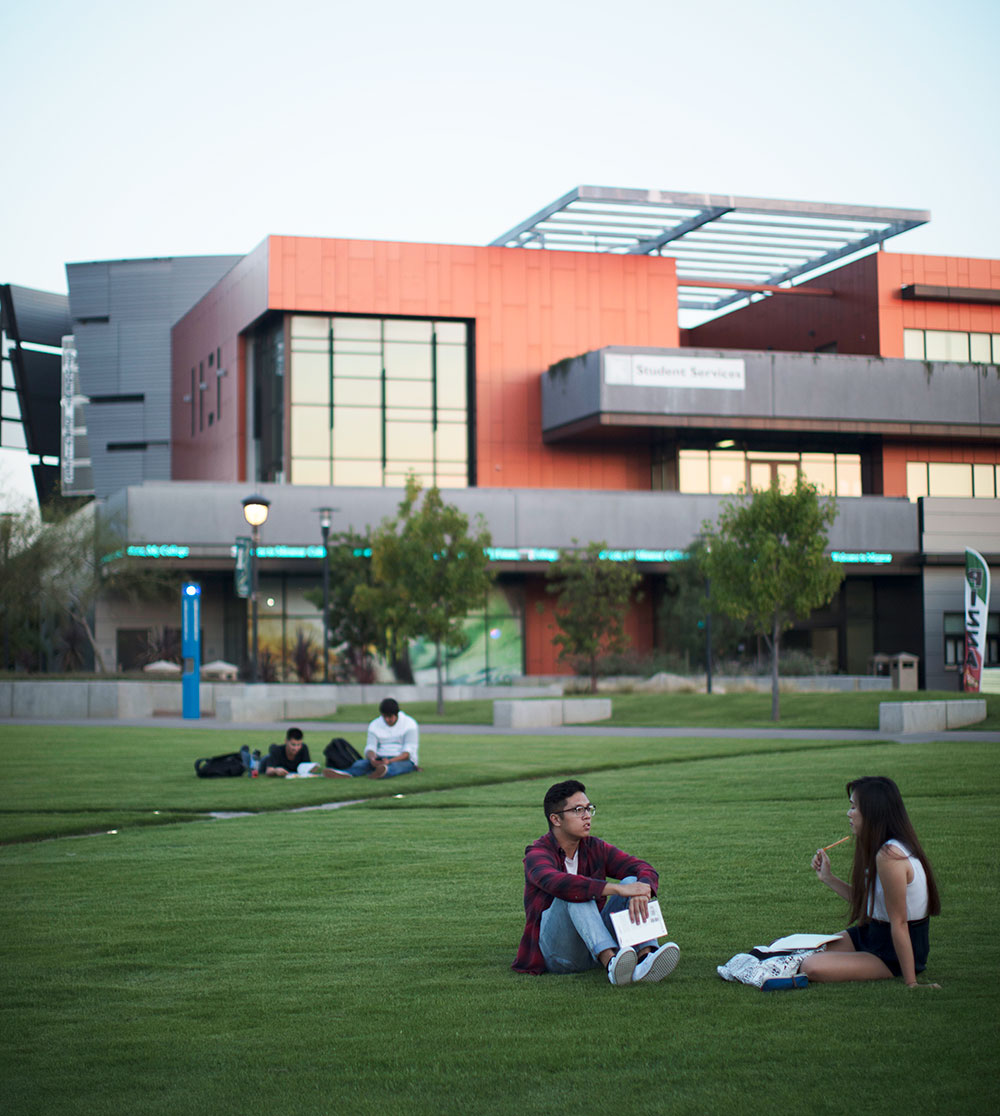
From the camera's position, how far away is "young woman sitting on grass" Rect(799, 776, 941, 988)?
6.42 metres

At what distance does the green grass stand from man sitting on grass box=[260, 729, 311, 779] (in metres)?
12.2

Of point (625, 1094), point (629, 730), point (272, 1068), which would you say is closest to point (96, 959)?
point (272, 1068)

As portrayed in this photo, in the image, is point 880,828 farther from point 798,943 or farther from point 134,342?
point 134,342

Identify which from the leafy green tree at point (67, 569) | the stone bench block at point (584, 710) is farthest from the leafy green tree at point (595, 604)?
the leafy green tree at point (67, 569)

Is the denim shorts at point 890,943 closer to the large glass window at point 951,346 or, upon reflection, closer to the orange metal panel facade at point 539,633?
the orange metal panel facade at point 539,633

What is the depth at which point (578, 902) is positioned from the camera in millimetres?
6891

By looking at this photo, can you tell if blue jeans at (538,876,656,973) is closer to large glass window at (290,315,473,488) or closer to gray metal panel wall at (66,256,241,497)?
large glass window at (290,315,473,488)

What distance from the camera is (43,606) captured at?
50.4 m

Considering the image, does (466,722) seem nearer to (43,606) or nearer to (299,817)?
(299,817)

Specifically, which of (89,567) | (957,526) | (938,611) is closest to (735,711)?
(938,611)

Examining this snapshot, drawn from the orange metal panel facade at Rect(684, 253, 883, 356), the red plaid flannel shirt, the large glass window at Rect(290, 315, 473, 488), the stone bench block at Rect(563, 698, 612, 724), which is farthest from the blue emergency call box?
the orange metal panel facade at Rect(684, 253, 883, 356)

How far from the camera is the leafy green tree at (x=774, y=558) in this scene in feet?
100.0

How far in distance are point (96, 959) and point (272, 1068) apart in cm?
250

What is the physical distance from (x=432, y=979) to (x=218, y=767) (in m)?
12.0
